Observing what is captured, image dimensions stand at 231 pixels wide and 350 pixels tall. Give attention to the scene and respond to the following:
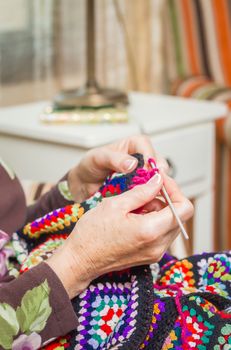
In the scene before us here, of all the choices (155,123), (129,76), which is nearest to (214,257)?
(155,123)

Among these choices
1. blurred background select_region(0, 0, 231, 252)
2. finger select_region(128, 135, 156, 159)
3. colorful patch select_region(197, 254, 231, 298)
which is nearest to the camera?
colorful patch select_region(197, 254, 231, 298)

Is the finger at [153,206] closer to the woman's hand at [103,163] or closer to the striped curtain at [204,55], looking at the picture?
the woman's hand at [103,163]

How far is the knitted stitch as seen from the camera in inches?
30.2

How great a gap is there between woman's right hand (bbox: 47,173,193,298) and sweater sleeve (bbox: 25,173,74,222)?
236 millimetres

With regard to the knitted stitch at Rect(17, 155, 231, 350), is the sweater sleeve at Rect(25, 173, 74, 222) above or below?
above

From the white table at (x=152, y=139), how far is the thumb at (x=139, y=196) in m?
0.71

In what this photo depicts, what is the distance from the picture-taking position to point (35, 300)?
0.77 meters

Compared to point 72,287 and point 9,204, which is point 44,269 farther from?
point 9,204

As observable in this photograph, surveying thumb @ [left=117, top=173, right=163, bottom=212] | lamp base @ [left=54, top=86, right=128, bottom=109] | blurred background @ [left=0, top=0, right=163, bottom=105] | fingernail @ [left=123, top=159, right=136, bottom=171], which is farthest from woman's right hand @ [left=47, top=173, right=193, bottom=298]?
blurred background @ [left=0, top=0, right=163, bottom=105]

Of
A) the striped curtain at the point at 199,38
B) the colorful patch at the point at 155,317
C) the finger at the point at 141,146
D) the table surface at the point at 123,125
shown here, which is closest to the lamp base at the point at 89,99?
the table surface at the point at 123,125

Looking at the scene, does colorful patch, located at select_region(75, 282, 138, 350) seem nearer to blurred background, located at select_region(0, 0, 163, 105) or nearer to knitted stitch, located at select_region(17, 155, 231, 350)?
knitted stitch, located at select_region(17, 155, 231, 350)

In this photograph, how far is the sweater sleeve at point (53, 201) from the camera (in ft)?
3.40

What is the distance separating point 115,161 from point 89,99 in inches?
31.1

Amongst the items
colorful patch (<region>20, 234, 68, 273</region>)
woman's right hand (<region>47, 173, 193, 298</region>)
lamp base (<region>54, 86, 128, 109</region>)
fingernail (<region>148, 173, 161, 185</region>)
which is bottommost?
colorful patch (<region>20, 234, 68, 273</region>)
